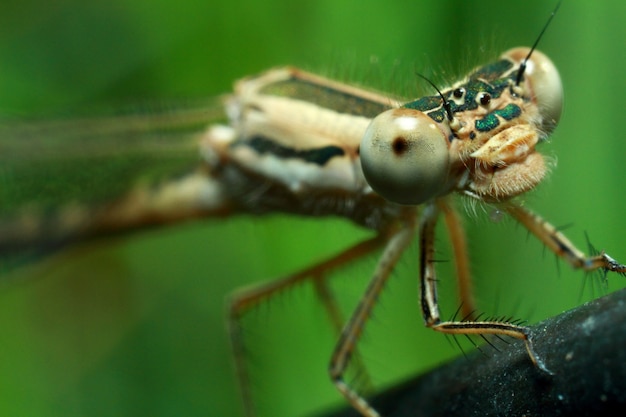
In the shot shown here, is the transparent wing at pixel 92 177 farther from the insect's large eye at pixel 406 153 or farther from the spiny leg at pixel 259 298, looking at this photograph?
the insect's large eye at pixel 406 153

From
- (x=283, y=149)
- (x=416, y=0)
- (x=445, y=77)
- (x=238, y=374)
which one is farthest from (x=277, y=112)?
(x=416, y=0)

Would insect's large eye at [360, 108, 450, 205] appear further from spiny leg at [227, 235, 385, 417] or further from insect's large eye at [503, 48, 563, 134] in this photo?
spiny leg at [227, 235, 385, 417]

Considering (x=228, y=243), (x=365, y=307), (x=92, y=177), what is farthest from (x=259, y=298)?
(x=228, y=243)

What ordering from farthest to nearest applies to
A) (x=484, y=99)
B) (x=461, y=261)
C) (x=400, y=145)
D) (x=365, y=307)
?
1. (x=461, y=261)
2. (x=365, y=307)
3. (x=484, y=99)
4. (x=400, y=145)

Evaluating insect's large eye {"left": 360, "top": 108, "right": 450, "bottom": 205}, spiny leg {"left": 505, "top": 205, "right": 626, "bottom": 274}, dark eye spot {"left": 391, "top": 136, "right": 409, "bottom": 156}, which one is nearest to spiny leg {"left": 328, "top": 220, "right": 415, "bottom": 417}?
spiny leg {"left": 505, "top": 205, "right": 626, "bottom": 274}

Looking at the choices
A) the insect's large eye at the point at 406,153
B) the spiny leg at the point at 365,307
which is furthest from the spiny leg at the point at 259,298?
the insect's large eye at the point at 406,153

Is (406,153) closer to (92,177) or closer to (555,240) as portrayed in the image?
(555,240)
